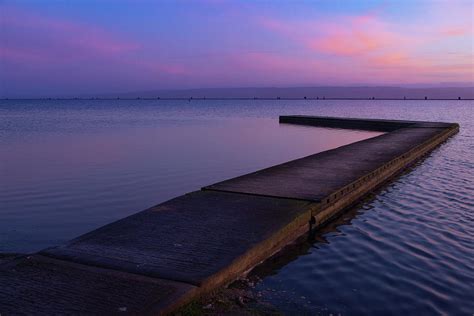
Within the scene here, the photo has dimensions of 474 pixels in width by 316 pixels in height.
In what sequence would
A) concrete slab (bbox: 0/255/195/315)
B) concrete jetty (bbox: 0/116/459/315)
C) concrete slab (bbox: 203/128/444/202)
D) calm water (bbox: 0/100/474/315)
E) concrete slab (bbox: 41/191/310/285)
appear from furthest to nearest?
concrete slab (bbox: 203/128/444/202)
calm water (bbox: 0/100/474/315)
concrete slab (bbox: 41/191/310/285)
concrete jetty (bbox: 0/116/459/315)
concrete slab (bbox: 0/255/195/315)

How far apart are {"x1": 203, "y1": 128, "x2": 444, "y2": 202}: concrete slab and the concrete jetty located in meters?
0.04

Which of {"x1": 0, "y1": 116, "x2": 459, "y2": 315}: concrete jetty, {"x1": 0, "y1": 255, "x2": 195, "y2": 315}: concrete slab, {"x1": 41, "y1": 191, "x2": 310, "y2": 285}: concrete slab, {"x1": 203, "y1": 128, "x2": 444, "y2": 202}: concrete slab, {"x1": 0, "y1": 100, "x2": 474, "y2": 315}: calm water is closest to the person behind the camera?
{"x1": 0, "y1": 255, "x2": 195, "y2": 315}: concrete slab

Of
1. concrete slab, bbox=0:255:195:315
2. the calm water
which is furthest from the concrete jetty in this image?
the calm water

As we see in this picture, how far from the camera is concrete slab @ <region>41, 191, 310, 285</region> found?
595 centimetres

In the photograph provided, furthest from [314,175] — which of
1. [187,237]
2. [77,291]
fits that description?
[77,291]

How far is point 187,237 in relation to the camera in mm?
7172

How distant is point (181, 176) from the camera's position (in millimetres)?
16281

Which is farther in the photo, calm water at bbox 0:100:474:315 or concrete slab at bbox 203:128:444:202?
concrete slab at bbox 203:128:444:202

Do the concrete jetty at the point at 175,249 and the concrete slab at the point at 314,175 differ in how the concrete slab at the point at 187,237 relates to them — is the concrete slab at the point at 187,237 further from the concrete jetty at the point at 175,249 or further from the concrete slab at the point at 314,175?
the concrete slab at the point at 314,175

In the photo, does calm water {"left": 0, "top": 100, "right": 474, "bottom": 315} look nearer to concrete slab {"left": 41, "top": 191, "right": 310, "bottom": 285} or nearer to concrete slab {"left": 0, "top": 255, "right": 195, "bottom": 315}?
concrete slab {"left": 41, "top": 191, "right": 310, "bottom": 285}

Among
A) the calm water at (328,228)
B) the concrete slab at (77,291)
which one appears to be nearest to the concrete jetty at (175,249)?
the concrete slab at (77,291)

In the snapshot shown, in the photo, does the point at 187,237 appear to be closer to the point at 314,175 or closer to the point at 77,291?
the point at 77,291

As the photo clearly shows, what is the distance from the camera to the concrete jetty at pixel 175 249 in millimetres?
4965

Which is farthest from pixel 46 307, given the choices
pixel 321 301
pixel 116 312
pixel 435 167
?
pixel 435 167
